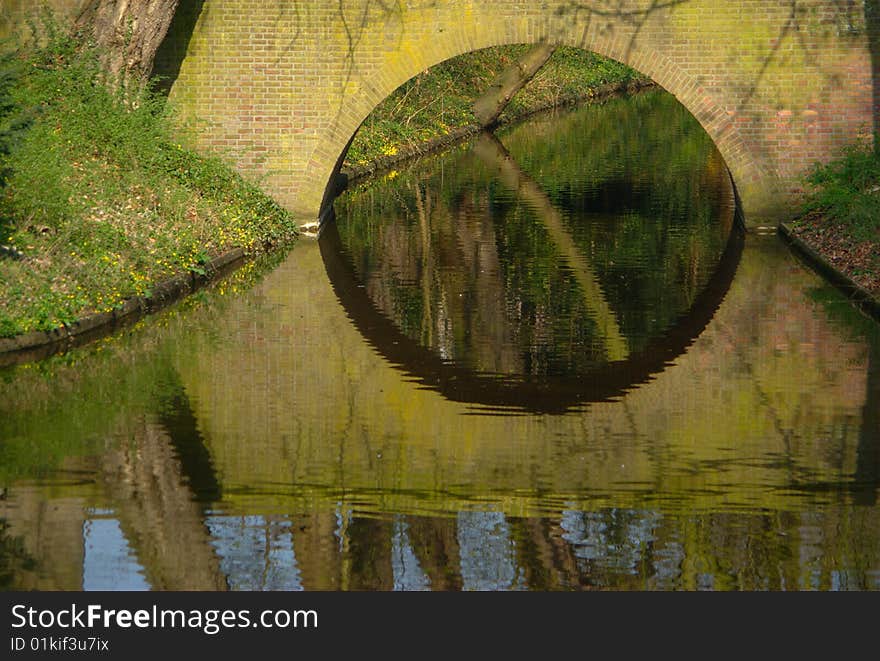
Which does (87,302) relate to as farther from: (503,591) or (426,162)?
(426,162)

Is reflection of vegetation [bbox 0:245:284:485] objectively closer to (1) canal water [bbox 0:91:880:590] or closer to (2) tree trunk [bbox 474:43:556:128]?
(1) canal water [bbox 0:91:880:590]

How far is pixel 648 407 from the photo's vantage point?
12586mm

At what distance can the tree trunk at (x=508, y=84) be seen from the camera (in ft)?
139

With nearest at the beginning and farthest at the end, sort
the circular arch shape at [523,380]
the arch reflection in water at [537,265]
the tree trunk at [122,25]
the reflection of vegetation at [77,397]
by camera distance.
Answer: the reflection of vegetation at [77,397] → the circular arch shape at [523,380] → the arch reflection in water at [537,265] → the tree trunk at [122,25]

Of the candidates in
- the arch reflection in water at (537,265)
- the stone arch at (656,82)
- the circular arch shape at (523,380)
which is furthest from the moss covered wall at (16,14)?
the circular arch shape at (523,380)

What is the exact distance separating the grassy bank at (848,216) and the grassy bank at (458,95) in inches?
442

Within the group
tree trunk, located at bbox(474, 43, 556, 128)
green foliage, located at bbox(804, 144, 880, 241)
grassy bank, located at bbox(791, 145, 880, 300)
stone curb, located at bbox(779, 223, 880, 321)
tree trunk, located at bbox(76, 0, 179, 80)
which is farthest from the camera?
tree trunk, located at bbox(474, 43, 556, 128)

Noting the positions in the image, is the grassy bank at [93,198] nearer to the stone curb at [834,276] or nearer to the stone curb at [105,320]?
the stone curb at [105,320]

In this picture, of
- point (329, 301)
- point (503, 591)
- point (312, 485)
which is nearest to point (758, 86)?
point (329, 301)

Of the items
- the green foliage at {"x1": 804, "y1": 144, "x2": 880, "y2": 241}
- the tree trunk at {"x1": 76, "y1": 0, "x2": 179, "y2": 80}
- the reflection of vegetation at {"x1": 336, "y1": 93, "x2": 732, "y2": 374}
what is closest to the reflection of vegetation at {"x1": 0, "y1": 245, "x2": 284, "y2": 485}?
the reflection of vegetation at {"x1": 336, "y1": 93, "x2": 732, "y2": 374}

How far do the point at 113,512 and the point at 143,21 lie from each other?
14381mm

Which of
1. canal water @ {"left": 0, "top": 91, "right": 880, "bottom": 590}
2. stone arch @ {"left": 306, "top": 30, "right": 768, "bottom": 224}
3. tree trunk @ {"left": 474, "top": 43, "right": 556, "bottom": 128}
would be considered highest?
tree trunk @ {"left": 474, "top": 43, "right": 556, "bottom": 128}

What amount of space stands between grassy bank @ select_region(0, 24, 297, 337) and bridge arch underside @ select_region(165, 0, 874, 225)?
969 millimetres

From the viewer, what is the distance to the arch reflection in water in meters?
14.4
